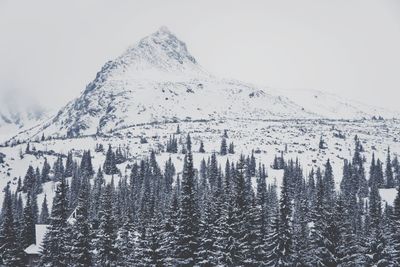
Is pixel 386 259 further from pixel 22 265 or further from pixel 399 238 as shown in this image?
pixel 22 265

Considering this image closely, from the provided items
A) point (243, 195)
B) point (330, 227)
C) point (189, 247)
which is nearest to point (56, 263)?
point (189, 247)

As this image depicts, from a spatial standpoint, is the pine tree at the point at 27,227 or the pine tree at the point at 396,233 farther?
the pine tree at the point at 27,227

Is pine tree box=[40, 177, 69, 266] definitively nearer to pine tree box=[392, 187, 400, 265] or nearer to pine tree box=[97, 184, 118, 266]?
pine tree box=[97, 184, 118, 266]

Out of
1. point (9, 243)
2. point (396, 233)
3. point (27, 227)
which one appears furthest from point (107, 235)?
point (396, 233)

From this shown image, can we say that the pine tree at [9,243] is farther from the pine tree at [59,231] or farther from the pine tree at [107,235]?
the pine tree at [107,235]

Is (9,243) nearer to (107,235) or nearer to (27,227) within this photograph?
(107,235)

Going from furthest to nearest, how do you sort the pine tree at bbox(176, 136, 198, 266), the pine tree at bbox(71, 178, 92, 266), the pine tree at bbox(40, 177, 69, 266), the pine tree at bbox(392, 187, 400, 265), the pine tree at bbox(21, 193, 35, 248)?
1. the pine tree at bbox(21, 193, 35, 248)
2. the pine tree at bbox(392, 187, 400, 265)
3. the pine tree at bbox(40, 177, 69, 266)
4. the pine tree at bbox(71, 178, 92, 266)
5. the pine tree at bbox(176, 136, 198, 266)

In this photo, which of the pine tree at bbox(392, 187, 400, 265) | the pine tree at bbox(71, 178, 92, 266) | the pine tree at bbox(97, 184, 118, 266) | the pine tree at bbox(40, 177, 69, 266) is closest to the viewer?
the pine tree at bbox(71, 178, 92, 266)

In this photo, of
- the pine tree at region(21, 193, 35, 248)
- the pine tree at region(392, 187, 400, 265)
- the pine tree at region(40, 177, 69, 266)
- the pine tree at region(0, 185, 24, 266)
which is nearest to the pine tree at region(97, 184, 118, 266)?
the pine tree at region(40, 177, 69, 266)

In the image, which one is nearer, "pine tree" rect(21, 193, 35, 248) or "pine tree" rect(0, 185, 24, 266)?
"pine tree" rect(0, 185, 24, 266)

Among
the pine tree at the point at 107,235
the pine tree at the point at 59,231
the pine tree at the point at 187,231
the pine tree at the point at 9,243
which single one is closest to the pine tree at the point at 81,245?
the pine tree at the point at 59,231

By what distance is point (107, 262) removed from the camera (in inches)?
2559

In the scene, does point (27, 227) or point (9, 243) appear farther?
point (27, 227)

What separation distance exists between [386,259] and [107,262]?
3646cm
